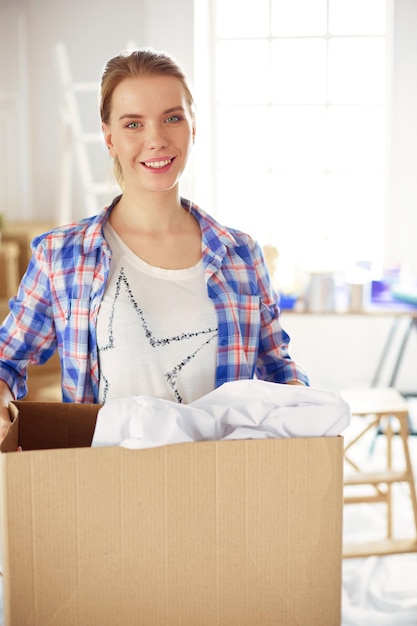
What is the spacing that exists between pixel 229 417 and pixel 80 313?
0.51 metres

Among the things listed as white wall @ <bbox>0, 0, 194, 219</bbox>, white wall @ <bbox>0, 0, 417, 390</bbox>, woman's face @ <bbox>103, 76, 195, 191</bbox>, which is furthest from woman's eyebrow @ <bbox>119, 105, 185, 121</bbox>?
white wall @ <bbox>0, 0, 194, 219</bbox>

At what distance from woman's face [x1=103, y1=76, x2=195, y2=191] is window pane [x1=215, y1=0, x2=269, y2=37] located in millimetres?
3922

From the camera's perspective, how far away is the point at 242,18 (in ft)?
16.9

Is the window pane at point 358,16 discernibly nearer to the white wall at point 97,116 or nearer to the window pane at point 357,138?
the white wall at point 97,116

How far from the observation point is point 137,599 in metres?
0.94

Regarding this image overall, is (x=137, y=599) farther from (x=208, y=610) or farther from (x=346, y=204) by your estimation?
(x=346, y=204)

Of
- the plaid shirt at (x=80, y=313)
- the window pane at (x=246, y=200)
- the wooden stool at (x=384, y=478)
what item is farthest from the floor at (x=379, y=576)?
the window pane at (x=246, y=200)

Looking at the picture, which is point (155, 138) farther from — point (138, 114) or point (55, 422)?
point (55, 422)

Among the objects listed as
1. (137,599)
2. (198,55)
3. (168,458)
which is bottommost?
(137,599)

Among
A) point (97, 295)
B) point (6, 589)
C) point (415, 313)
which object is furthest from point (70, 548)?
point (415, 313)

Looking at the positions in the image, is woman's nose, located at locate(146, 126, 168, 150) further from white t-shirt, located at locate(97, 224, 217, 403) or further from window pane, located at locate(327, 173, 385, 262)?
window pane, located at locate(327, 173, 385, 262)

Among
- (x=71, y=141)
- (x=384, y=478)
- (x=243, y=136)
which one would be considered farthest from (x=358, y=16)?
(x=384, y=478)

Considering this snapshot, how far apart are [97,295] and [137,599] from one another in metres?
0.63

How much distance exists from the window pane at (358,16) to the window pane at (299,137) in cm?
48
